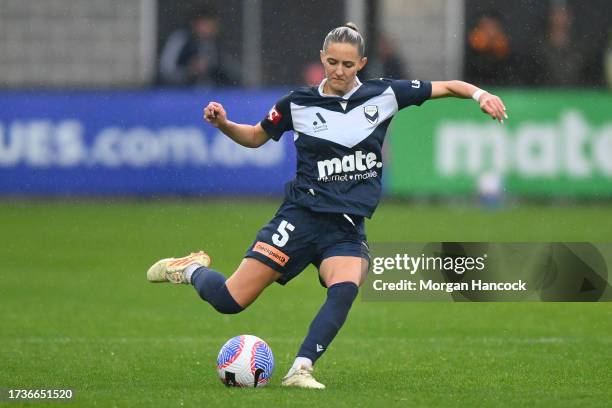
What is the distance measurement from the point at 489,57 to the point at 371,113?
1251 centimetres

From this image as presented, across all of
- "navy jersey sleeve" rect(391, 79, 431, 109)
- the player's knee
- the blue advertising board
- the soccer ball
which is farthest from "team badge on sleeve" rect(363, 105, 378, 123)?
the blue advertising board

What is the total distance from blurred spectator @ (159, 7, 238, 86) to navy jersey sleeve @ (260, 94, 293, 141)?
11471mm

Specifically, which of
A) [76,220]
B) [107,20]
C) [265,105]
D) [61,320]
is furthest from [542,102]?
[61,320]

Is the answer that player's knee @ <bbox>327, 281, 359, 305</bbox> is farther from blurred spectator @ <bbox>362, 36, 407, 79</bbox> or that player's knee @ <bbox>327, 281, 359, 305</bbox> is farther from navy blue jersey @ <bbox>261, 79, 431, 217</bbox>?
blurred spectator @ <bbox>362, 36, 407, 79</bbox>

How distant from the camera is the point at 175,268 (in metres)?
8.56

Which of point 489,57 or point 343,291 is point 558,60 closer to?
point 489,57

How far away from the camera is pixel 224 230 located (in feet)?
53.6

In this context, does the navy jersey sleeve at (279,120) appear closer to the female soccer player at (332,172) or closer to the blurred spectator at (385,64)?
the female soccer player at (332,172)

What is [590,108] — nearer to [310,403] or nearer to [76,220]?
[76,220]

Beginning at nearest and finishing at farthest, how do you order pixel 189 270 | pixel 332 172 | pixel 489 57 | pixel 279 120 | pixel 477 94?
pixel 477 94 → pixel 332 172 → pixel 279 120 → pixel 189 270 → pixel 489 57

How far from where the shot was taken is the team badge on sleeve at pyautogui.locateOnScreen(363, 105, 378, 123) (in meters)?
7.90

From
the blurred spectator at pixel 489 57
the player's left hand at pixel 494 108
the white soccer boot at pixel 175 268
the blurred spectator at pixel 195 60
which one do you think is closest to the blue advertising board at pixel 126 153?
the blurred spectator at pixel 195 60

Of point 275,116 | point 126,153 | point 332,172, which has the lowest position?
point 126,153

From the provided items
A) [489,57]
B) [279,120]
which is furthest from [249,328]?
[489,57]
